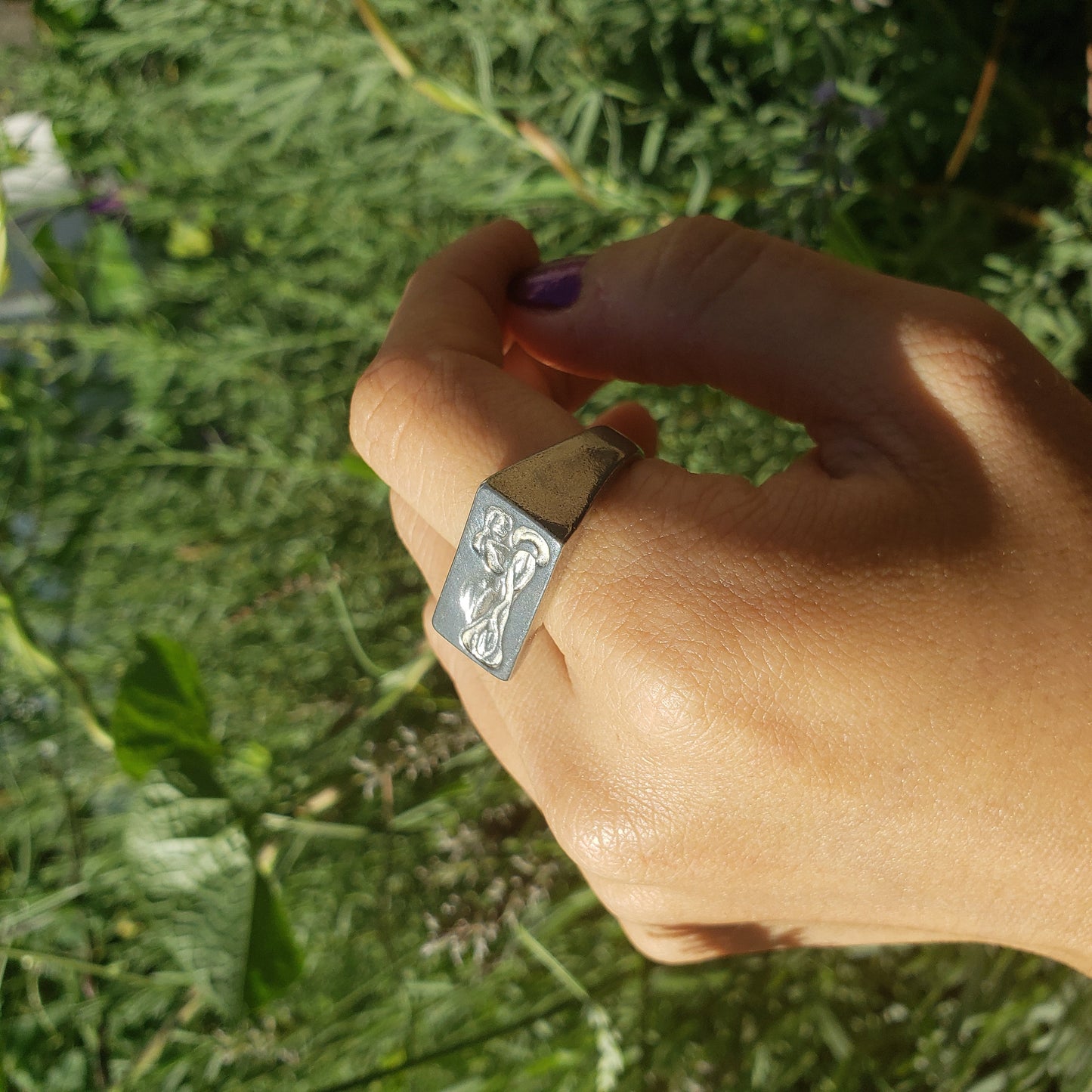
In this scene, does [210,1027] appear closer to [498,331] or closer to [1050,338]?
[498,331]

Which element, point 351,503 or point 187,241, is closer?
point 351,503

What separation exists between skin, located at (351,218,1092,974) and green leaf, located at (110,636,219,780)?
2.09 feet

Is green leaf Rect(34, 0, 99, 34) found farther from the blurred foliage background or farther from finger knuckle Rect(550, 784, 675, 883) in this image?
finger knuckle Rect(550, 784, 675, 883)

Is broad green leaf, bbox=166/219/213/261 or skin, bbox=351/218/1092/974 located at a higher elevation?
skin, bbox=351/218/1092/974

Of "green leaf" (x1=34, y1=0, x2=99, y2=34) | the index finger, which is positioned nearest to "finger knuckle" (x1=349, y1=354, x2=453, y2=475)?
the index finger

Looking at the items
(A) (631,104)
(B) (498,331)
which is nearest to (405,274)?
(A) (631,104)

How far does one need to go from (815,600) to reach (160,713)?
3.24ft

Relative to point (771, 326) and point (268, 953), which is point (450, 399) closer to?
point (771, 326)

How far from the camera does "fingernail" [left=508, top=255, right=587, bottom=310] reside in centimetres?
82

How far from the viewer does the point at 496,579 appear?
0.66 metres

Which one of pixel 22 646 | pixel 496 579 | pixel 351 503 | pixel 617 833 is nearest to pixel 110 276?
pixel 351 503

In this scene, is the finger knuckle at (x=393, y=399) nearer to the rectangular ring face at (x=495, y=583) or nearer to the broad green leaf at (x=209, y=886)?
the rectangular ring face at (x=495, y=583)

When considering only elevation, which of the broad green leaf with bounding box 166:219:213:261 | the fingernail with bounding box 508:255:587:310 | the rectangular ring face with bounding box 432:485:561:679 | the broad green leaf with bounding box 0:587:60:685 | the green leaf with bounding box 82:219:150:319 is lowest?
the broad green leaf with bounding box 0:587:60:685

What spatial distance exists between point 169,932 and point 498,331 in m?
1.04
